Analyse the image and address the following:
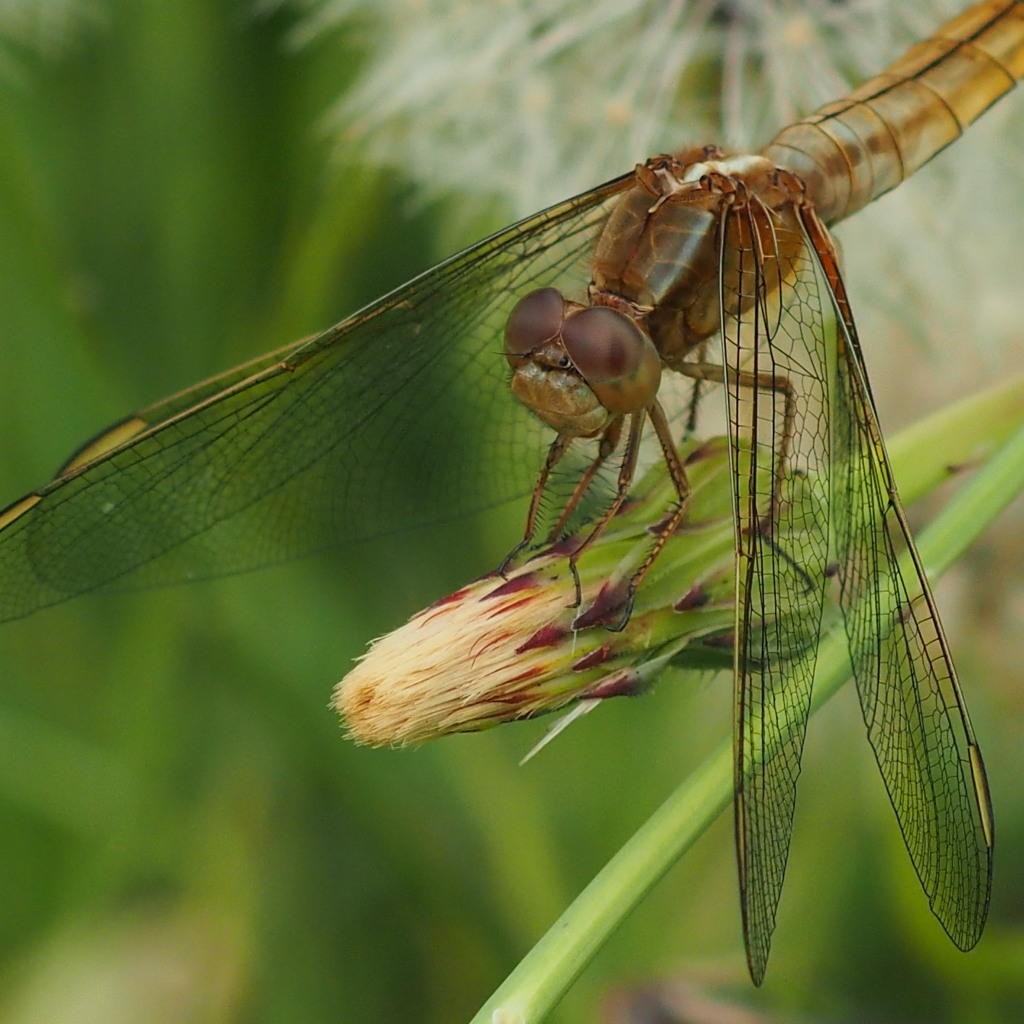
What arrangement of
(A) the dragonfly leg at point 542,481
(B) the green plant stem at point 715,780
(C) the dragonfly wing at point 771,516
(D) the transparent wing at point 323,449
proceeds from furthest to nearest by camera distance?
(D) the transparent wing at point 323,449 → (A) the dragonfly leg at point 542,481 → (C) the dragonfly wing at point 771,516 → (B) the green plant stem at point 715,780

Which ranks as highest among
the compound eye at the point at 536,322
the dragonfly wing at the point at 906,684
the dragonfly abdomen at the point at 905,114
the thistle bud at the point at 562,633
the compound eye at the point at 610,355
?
the dragonfly abdomen at the point at 905,114

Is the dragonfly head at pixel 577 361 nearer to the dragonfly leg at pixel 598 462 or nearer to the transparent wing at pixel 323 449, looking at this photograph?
the dragonfly leg at pixel 598 462

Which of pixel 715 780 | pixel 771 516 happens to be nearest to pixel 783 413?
pixel 771 516

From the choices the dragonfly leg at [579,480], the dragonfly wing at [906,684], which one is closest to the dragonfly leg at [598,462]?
the dragonfly leg at [579,480]

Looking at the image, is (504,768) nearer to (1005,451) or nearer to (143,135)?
(1005,451)

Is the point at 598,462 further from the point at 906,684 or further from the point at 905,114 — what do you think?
the point at 905,114

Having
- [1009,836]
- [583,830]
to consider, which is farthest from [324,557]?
[1009,836]

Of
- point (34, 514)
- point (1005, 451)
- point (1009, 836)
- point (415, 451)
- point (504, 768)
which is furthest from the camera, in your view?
point (504, 768)
